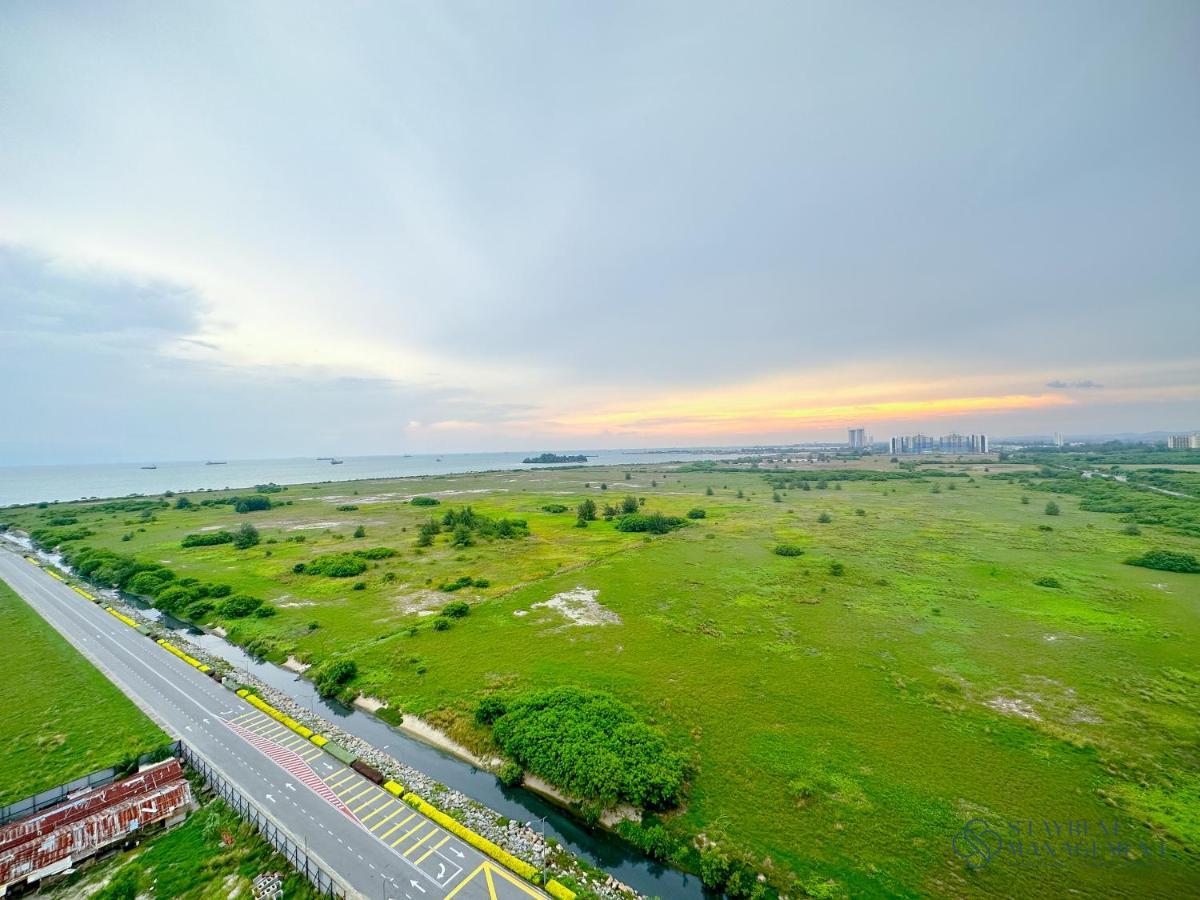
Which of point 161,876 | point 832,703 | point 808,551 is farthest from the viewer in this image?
point 808,551

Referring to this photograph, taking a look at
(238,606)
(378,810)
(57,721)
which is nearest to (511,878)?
(378,810)

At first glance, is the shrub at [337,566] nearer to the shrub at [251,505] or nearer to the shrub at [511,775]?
the shrub at [511,775]

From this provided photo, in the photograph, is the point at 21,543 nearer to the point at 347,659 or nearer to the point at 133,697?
the point at 133,697

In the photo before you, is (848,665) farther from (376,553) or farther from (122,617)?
(122,617)

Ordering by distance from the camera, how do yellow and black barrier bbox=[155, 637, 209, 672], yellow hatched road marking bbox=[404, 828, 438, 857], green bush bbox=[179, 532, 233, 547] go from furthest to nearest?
green bush bbox=[179, 532, 233, 547] → yellow and black barrier bbox=[155, 637, 209, 672] → yellow hatched road marking bbox=[404, 828, 438, 857]

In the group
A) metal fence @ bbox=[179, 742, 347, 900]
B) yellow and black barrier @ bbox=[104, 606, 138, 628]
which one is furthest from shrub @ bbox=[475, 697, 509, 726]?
yellow and black barrier @ bbox=[104, 606, 138, 628]

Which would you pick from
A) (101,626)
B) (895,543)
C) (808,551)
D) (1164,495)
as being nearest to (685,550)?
(808,551)

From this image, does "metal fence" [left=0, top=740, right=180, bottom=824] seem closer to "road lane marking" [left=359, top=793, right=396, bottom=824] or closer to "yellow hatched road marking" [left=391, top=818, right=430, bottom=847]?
"road lane marking" [left=359, top=793, right=396, bottom=824]
